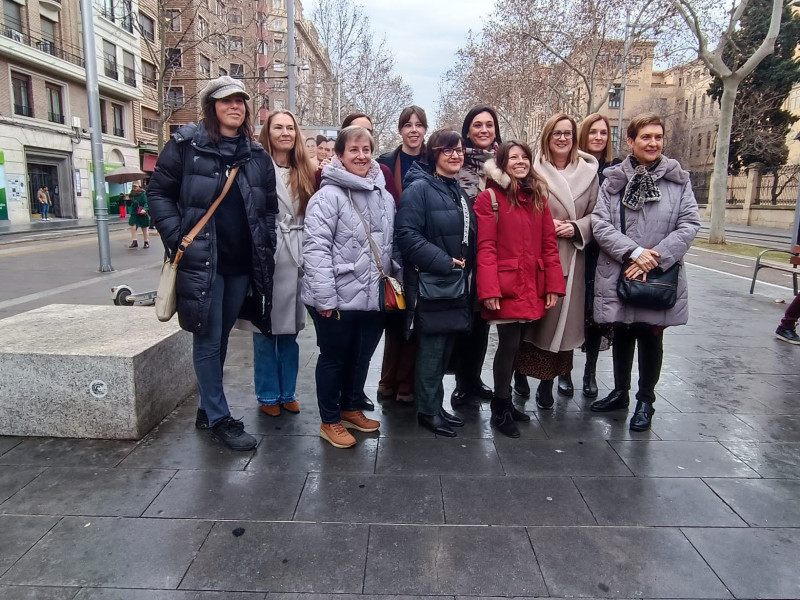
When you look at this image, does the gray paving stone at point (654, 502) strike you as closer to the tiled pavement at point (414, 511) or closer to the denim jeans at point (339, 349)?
the tiled pavement at point (414, 511)

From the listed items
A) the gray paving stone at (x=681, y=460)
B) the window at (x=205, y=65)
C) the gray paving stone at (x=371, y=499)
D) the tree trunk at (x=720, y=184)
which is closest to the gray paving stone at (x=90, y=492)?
the gray paving stone at (x=371, y=499)

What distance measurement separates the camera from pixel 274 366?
13.2 ft

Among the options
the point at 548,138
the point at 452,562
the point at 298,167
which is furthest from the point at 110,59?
the point at 452,562

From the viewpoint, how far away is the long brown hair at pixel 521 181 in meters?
3.52

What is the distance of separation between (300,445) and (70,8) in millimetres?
37184

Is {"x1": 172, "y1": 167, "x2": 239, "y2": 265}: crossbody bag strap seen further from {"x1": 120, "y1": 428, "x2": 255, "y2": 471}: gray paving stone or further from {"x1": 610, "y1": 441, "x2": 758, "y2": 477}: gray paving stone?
{"x1": 610, "y1": 441, "x2": 758, "y2": 477}: gray paving stone

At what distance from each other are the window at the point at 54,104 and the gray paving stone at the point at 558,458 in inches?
1389

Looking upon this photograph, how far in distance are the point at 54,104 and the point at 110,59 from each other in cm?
553

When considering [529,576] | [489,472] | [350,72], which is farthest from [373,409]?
[350,72]

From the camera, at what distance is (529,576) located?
2.31 m

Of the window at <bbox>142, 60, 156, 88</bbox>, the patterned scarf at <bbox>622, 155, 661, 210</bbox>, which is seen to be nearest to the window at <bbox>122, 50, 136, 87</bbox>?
the window at <bbox>142, 60, 156, 88</bbox>

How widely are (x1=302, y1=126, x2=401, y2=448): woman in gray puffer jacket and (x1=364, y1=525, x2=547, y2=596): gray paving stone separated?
1.05m

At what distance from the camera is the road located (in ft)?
27.2

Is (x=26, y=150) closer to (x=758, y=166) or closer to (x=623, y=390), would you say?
(x=623, y=390)
